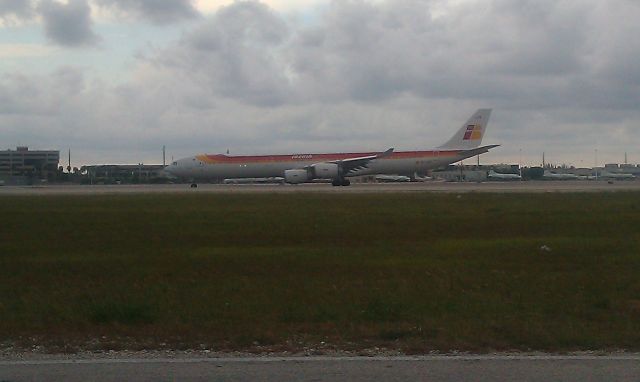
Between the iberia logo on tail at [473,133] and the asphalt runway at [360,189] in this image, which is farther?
the iberia logo on tail at [473,133]

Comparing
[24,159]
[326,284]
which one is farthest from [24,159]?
[326,284]

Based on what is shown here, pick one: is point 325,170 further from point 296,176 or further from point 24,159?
point 24,159

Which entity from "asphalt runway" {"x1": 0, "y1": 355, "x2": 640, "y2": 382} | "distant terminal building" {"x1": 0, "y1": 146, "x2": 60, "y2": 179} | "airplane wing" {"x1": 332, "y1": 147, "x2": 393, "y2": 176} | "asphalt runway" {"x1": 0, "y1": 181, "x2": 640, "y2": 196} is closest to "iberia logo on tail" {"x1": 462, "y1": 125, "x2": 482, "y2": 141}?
"asphalt runway" {"x1": 0, "y1": 181, "x2": 640, "y2": 196}

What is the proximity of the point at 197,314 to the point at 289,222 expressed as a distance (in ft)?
50.5

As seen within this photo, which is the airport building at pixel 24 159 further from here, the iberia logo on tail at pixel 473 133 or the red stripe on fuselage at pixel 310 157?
the iberia logo on tail at pixel 473 133

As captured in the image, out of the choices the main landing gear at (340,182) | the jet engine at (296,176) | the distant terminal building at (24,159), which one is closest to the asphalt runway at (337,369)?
the jet engine at (296,176)

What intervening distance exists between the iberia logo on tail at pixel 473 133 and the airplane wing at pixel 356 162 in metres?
6.82

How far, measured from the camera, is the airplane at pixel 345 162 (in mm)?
65188

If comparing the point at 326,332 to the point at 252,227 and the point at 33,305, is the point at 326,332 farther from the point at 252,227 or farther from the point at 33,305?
the point at 252,227

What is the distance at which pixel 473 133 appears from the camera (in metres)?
67.3

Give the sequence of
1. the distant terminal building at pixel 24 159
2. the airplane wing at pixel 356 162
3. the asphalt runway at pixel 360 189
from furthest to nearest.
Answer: the distant terminal building at pixel 24 159 < the airplane wing at pixel 356 162 < the asphalt runway at pixel 360 189

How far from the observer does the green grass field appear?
8914mm

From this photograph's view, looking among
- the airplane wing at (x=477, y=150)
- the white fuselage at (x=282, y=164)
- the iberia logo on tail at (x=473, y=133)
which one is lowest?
the white fuselage at (x=282, y=164)

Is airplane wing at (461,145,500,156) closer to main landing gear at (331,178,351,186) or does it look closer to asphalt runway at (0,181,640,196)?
asphalt runway at (0,181,640,196)
